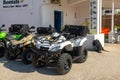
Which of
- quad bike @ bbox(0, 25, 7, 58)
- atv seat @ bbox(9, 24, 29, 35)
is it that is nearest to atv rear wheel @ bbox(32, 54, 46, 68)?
atv seat @ bbox(9, 24, 29, 35)

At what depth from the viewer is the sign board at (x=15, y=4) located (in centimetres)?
1369

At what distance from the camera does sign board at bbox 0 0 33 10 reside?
1369cm

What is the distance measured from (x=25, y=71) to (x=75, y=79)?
1.82 m

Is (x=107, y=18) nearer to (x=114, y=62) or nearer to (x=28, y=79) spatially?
(x=114, y=62)

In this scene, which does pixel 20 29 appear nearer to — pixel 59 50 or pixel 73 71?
pixel 59 50

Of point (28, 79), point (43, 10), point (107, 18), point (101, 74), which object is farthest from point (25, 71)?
point (107, 18)

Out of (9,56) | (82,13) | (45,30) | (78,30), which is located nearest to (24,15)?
(45,30)

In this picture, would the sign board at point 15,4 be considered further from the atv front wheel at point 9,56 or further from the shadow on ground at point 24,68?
the shadow on ground at point 24,68

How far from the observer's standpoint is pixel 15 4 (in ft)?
45.9

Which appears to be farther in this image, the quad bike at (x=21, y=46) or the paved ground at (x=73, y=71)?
the quad bike at (x=21, y=46)

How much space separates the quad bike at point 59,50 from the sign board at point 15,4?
531cm

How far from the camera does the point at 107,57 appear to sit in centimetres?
1052

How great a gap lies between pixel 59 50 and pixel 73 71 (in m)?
0.91

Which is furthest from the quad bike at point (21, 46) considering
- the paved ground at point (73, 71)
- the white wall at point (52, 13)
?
the white wall at point (52, 13)
